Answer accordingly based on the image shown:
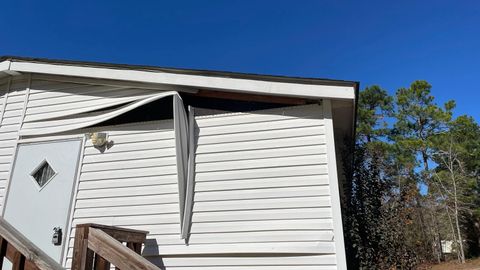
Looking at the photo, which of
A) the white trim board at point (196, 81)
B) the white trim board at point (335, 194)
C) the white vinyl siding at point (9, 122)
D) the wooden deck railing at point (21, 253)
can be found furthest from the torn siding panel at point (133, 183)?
the wooden deck railing at point (21, 253)

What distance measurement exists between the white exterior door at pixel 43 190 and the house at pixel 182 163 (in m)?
0.01

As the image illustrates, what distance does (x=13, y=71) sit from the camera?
4.71m

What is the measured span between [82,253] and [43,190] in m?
2.24

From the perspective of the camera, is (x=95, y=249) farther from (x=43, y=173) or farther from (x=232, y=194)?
(x=43, y=173)

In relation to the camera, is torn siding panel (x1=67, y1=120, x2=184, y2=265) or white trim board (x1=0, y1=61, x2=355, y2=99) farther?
torn siding panel (x1=67, y1=120, x2=184, y2=265)

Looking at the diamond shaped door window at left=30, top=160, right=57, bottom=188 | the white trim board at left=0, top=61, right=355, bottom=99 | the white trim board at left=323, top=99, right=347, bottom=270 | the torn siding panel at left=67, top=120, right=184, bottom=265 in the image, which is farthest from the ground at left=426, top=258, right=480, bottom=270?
the diamond shaped door window at left=30, top=160, right=57, bottom=188

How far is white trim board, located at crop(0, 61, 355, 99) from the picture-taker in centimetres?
366

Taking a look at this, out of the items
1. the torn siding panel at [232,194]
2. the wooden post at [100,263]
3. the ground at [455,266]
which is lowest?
the ground at [455,266]

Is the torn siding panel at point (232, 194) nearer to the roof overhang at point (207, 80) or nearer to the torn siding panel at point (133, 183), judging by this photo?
the torn siding panel at point (133, 183)

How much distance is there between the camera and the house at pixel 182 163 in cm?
346

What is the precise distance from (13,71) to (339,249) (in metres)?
4.80

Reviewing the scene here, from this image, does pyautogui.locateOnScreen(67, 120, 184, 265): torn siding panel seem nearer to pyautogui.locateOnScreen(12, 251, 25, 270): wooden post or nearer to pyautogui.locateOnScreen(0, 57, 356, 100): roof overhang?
pyautogui.locateOnScreen(0, 57, 356, 100): roof overhang

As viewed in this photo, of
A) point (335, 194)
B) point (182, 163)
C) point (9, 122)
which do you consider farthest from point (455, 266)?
point (9, 122)

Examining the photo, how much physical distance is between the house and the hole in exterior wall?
0.02 m
